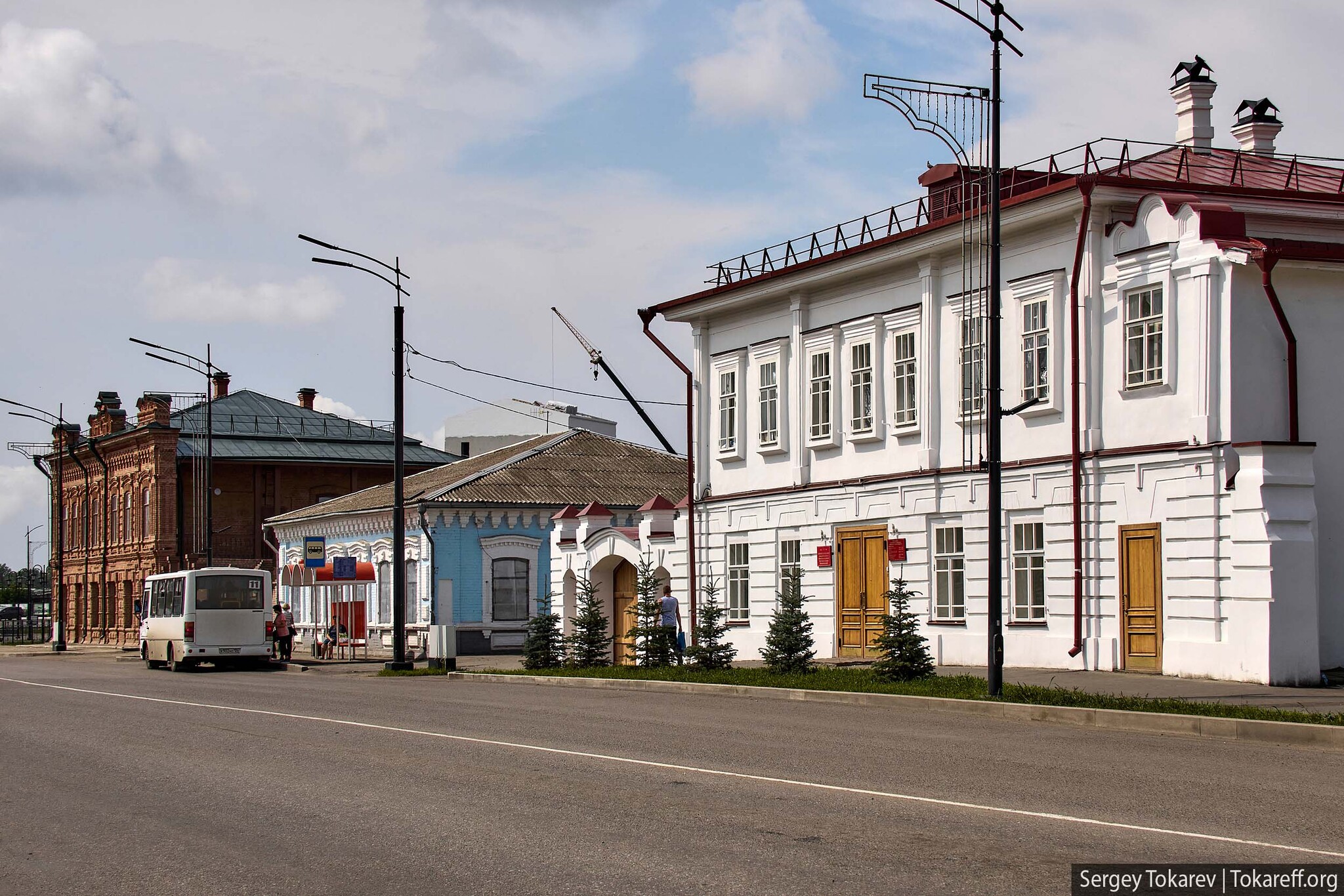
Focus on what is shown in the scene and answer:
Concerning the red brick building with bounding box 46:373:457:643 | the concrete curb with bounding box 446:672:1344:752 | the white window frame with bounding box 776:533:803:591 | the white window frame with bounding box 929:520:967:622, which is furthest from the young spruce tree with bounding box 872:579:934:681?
the red brick building with bounding box 46:373:457:643

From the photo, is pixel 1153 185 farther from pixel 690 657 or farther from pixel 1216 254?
pixel 690 657

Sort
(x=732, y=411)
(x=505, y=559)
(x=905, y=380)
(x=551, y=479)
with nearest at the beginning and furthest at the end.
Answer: (x=905, y=380) < (x=732, y=411) < (x=505, y=559) < (x=551, y=479)

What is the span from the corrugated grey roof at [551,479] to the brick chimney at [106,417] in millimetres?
19607

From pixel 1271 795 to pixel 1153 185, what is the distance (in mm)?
14638

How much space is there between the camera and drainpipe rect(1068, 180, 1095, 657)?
2300cm

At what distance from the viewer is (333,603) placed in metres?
49.2

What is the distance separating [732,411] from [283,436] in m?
39.4

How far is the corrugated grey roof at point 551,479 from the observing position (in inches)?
1731

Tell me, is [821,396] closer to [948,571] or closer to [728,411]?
[728,411]

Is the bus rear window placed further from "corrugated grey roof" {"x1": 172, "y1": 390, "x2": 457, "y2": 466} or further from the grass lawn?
"corrugated grey roof" {"x1": 172, "y1": 390, "x2": 457, "y2": 466}

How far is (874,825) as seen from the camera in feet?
30.1

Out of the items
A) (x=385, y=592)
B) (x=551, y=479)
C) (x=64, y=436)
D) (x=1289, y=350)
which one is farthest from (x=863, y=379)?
(x=64, y=436)

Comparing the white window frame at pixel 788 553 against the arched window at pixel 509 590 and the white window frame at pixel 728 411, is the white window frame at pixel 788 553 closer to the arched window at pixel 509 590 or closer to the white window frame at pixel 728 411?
the white window frame at pixel 728 411

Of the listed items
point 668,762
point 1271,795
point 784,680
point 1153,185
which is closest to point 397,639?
point 784,680
